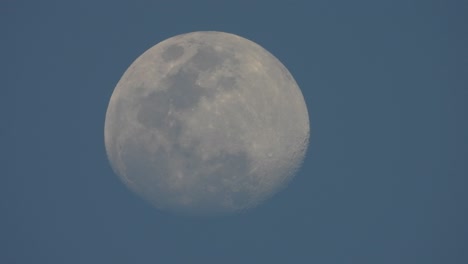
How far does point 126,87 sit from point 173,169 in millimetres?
2331

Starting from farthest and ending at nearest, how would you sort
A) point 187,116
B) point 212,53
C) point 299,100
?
point 299,100
point 212,53
point 187,116

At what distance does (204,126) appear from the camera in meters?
11.1

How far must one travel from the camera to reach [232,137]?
36.8ft

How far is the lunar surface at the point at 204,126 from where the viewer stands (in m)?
11.2

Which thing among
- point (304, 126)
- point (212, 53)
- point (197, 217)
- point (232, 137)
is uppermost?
point (212, 53)

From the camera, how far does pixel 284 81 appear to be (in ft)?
42.0

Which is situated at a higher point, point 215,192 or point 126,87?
point 126,87

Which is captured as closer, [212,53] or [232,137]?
[232,137]

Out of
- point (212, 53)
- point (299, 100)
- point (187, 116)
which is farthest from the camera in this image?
point (299, 100)

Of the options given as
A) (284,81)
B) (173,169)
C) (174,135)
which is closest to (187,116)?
(174,135)

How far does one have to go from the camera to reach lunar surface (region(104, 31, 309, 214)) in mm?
11242

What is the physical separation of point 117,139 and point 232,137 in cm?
281

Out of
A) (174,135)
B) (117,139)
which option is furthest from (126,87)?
(174,135)

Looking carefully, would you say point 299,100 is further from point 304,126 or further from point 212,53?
point 212,53
